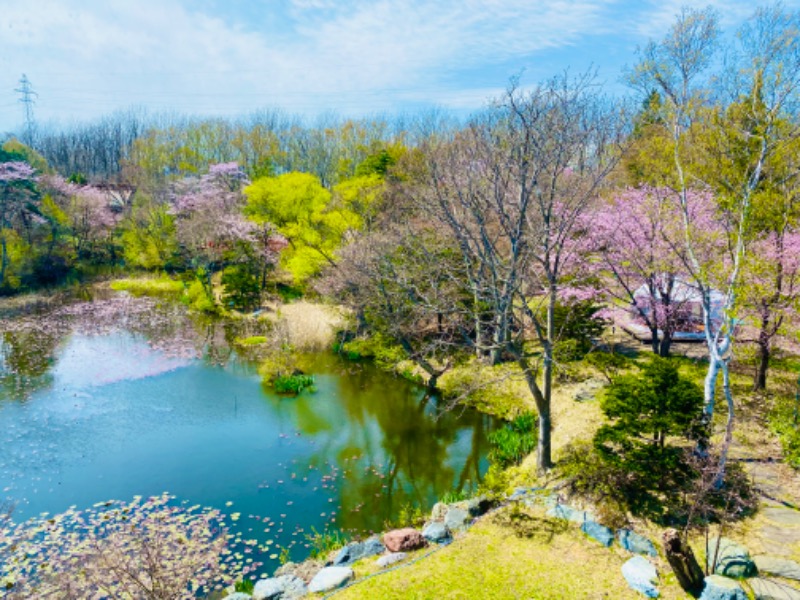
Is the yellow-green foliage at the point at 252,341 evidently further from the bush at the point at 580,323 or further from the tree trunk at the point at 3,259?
the tree trunk at the point at 3,259

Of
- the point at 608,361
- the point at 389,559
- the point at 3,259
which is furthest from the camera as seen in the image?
the point at 3,259

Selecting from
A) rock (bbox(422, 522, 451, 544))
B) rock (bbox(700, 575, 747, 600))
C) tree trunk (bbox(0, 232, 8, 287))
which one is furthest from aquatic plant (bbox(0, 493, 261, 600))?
tree trunk (bbox(0, 232, 8, 287))

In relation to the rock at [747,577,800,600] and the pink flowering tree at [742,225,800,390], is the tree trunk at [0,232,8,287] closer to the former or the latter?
the pink flowering tree at [742,225,800,390]

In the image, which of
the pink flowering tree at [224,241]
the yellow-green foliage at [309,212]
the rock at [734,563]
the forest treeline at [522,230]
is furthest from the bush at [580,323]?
the pink flowering tree at [224,241]

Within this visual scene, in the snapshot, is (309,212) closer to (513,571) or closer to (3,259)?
(3,259)

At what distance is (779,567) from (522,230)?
6.93 m

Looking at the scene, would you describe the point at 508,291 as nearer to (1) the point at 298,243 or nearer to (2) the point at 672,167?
(2) the point at 672,167

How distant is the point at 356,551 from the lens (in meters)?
8.61

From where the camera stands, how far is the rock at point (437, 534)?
8.53m

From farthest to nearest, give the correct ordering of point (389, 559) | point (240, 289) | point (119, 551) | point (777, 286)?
point (240, 289), point (777, 286), point (119, 551), point (389, 559)

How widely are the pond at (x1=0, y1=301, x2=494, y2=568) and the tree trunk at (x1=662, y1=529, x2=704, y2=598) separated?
5.37 m

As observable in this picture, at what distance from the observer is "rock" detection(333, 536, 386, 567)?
27.6ft

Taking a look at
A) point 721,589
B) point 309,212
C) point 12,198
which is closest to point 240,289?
point 309,212

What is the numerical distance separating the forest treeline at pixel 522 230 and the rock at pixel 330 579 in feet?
13.5
